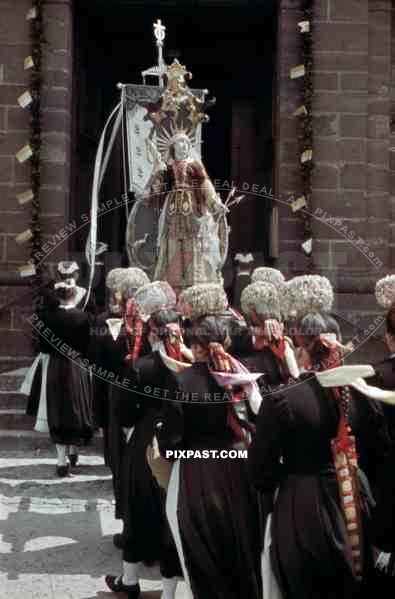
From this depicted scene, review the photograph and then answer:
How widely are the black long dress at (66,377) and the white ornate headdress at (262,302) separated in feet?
10.8

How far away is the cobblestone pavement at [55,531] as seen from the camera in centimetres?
551

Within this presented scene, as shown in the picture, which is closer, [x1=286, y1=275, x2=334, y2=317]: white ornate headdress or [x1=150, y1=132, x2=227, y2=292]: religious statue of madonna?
[x1=286, y1=275, x2=334, y2=317]: white ornate headdress

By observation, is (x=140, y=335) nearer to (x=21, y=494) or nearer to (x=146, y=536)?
(x=146, y=536)

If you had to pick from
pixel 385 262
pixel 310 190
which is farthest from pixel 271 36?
pixel 385 262

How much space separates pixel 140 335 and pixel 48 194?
21.5ft

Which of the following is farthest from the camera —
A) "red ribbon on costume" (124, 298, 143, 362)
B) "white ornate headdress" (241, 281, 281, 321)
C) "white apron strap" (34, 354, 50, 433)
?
"white apron strap" (34, 354, 50, 433)

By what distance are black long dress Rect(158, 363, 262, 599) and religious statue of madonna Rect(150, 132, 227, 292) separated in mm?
5941

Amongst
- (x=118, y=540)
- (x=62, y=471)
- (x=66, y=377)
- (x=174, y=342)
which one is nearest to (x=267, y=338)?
(x=174, y=342)

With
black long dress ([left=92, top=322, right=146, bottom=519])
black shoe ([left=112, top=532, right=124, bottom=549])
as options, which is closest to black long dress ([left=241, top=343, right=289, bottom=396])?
black long dress ([left=92, top=322, right=146, bottom=519])

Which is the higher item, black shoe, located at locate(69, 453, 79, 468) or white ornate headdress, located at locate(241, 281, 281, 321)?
white ornate headdress, located at locate(241, 281, 281, 321)

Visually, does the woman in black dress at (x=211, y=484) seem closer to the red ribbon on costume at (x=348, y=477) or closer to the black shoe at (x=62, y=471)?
the red ribbon on costume at (x=348, y=477)

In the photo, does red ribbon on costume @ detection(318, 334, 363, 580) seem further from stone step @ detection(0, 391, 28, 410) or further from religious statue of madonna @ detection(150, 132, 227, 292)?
stone step @ detection(0, 391, 28, 410)

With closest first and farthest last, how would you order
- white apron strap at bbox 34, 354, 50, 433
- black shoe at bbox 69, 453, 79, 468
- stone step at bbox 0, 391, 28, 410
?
1. black shoe at bbox 69, 453, 79, 468
2. white apron strap at bbox 34, 354, 50, 433
3. stone step at bbox 0, 391, 28, 410

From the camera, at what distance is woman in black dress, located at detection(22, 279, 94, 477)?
8406 mm
